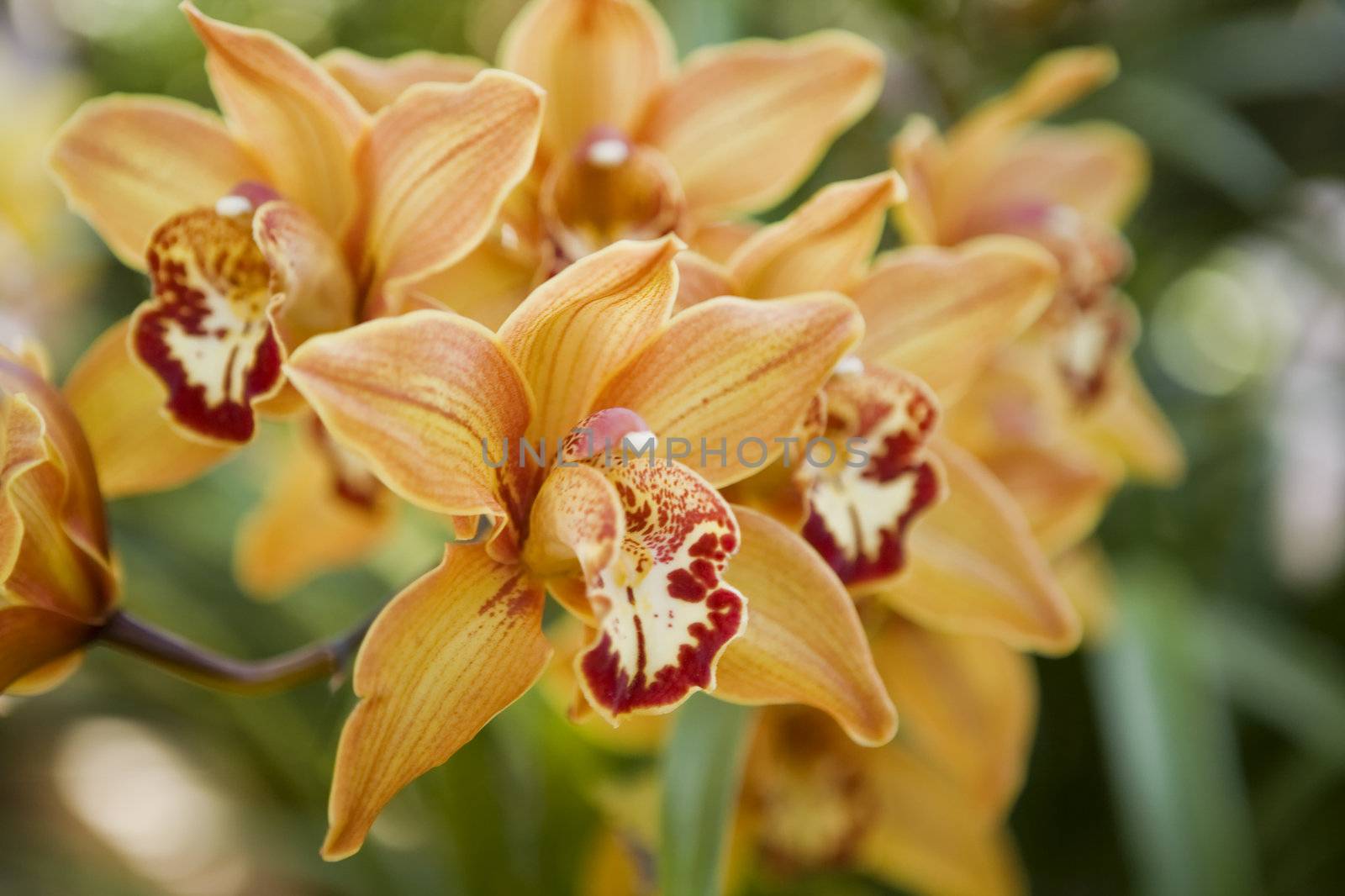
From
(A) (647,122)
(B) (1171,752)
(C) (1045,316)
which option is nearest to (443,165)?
(A) (647,122)

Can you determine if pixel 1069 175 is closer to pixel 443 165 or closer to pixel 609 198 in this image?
pixel 609 198

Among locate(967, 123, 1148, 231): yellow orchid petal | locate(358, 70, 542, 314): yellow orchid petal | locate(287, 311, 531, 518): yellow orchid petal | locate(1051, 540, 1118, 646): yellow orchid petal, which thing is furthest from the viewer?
locate(1051, 540, 1118, 646): yellow orchid petal

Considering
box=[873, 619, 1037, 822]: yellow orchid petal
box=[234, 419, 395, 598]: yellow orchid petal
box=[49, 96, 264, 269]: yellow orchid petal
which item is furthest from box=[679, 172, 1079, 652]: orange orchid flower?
box=[234, 419, 395, 598]: yellow orchid petal

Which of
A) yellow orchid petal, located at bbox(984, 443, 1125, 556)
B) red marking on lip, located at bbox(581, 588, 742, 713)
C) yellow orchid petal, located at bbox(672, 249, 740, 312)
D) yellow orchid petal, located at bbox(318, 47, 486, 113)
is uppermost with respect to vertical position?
yellow orchid petal, located at bbox(318, 47, 486, 113)

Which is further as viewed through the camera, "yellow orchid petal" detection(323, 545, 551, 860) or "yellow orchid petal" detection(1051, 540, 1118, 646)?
"yellow orchid petal" detection(1051, 540, 1118, 646)

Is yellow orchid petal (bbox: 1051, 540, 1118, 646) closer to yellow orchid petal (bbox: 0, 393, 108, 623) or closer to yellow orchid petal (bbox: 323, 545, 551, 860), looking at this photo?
yellow orchid petal (bbox: 323, 545, 551, 860)

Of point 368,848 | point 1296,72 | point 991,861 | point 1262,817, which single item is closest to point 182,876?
point 368,848
